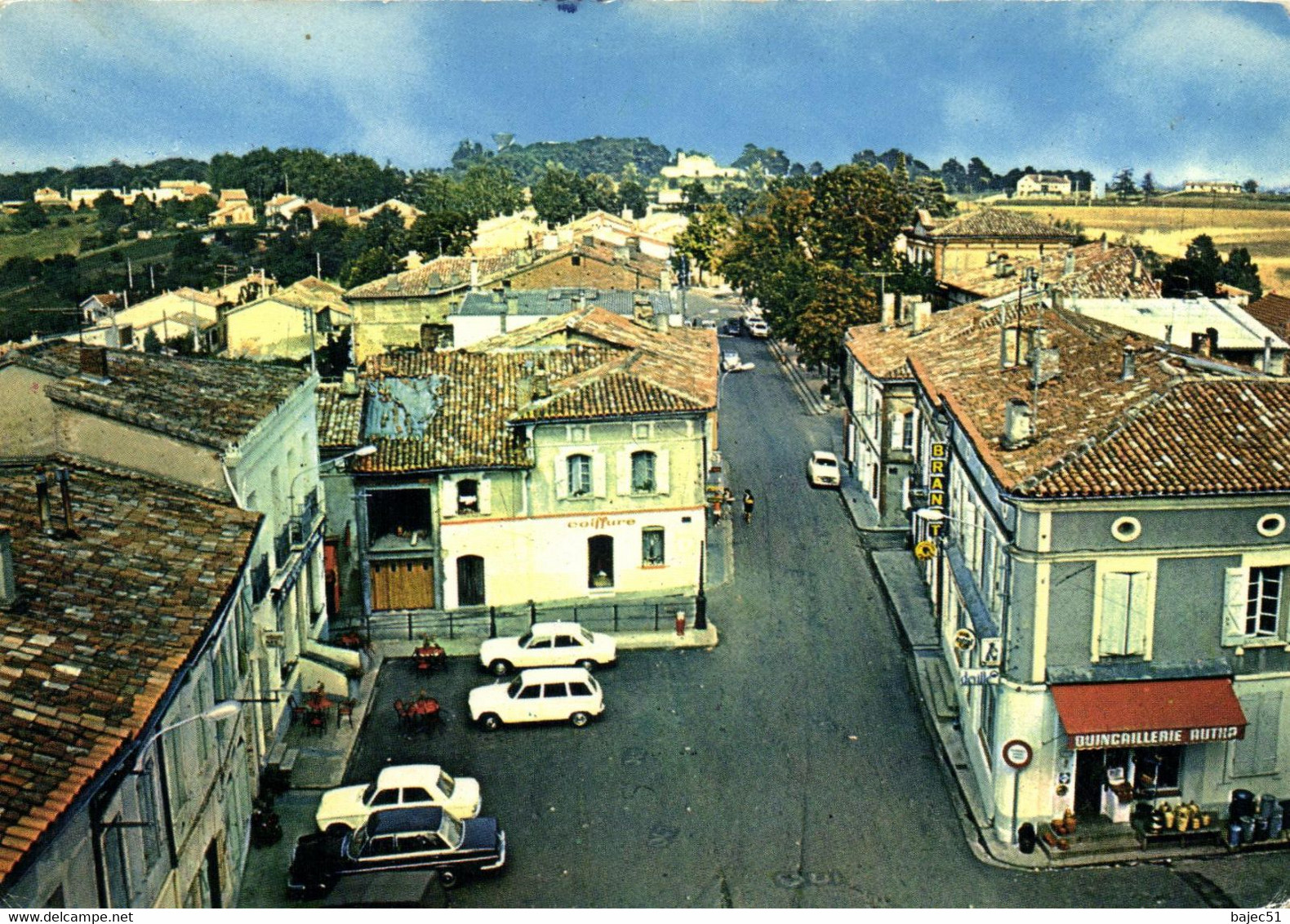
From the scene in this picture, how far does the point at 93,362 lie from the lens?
28.0 m

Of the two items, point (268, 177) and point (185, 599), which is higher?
point (268, 177)

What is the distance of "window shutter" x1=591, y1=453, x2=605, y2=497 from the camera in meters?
40.0

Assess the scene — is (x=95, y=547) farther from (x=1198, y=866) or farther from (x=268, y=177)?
(x=268, y=177)

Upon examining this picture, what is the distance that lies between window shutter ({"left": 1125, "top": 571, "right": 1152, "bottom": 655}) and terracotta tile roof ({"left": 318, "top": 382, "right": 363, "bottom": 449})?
931 inches

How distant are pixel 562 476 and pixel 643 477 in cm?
269

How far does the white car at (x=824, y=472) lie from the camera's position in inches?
2106

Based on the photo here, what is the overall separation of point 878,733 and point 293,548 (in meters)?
15.6

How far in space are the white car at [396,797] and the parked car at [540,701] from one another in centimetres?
447

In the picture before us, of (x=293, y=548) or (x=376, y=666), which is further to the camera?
(x=376, y=666)

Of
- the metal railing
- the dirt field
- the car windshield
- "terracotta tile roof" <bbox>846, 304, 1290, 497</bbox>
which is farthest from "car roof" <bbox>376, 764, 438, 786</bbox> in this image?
the dirt field

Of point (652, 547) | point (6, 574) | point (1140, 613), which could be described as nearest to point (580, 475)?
point (652, 547)

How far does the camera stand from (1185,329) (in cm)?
4272

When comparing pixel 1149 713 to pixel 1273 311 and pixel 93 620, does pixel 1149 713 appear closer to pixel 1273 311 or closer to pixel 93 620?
pixel 93 620

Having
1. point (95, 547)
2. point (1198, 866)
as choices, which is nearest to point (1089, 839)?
point (1198, 866)
